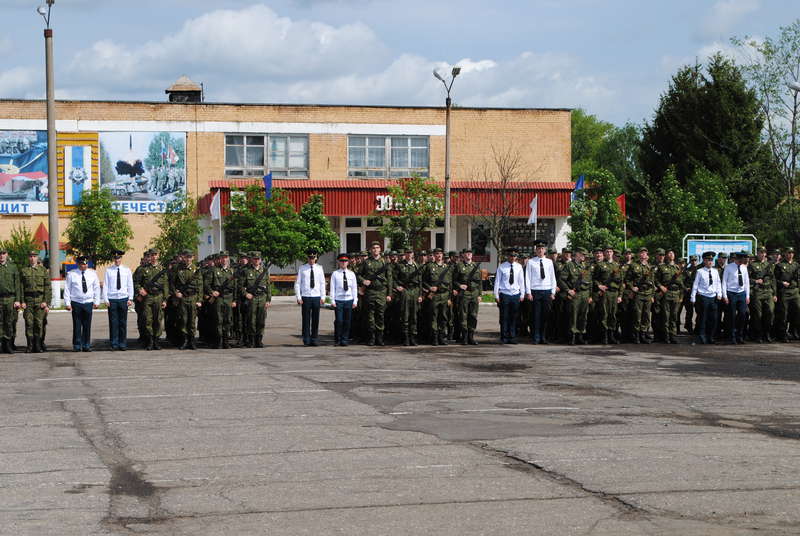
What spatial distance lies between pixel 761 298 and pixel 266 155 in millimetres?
29976

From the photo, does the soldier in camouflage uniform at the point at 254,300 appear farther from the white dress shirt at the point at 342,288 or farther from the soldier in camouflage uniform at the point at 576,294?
the soldier in camouflage uniform at the point at 576,294

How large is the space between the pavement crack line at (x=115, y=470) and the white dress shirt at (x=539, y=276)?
438 inches

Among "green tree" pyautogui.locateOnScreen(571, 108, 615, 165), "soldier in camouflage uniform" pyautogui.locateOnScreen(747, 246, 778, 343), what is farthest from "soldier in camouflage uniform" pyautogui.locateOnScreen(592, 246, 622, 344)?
"green tree" pyautogui.locateOnScreen(571, 108, 615, 165)

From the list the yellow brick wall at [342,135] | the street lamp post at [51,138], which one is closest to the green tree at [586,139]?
the yellow brick wall at [342,135]

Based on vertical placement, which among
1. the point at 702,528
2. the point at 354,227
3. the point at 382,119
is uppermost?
the point at 382,119

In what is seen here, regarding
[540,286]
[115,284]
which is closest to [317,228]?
[540,286]

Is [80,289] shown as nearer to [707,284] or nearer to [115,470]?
[115,470]

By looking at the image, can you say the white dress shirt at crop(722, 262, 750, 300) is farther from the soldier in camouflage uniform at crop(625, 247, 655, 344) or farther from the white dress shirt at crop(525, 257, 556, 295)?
the white dress shirt at crop(525, 257, 556, 295)

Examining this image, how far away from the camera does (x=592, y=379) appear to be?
14.7 meters

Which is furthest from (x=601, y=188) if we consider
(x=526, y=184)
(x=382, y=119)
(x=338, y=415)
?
(x=338, y=415)

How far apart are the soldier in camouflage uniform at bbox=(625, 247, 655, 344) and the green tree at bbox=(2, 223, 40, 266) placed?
24.5 meters

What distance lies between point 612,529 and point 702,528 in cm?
58

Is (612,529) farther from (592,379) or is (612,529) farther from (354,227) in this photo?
(354,227)

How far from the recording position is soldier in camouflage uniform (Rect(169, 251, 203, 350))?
65.1 feet
